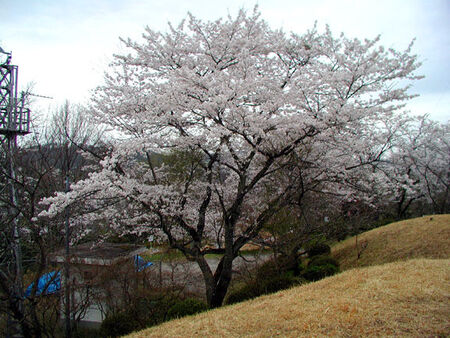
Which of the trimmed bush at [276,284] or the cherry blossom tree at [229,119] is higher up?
the cherry blossom tree at [229,119]

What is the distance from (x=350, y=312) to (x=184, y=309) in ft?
11.5

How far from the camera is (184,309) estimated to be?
6031 millimetres

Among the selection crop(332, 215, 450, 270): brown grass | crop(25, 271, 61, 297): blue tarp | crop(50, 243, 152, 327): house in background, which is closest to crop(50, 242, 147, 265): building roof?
crop(50, 243, 152, 327): house in background

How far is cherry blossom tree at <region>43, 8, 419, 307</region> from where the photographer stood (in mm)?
5852

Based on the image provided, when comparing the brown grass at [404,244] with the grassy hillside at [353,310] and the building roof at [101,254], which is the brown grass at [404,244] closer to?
the grassy hillside at [353,310]

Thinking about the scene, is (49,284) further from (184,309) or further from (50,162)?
(50,162)

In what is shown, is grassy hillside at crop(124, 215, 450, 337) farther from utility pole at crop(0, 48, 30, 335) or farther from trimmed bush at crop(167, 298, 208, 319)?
utility pole at crop(0, 48, 30, 335)

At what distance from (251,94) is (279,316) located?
4306 millimetres

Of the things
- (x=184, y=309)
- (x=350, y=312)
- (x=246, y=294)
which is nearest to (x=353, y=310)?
(x=350, y=312)

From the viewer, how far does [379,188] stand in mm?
8680

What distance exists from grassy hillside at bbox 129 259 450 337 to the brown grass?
3.33 meters

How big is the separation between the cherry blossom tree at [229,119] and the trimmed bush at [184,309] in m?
0.67

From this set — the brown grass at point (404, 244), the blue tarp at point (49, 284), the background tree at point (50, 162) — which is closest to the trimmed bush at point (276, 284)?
the brown grass at point (404, 244)

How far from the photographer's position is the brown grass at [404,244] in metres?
8.10
